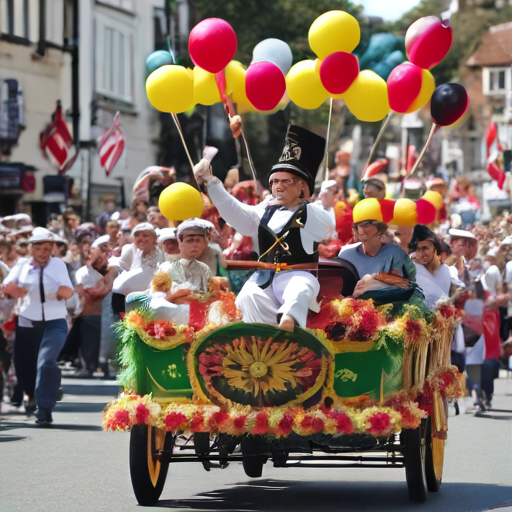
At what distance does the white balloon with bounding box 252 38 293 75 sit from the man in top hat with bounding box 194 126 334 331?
8.40ft

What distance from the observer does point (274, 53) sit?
36.9ft

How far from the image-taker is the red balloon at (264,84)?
10.3 metres

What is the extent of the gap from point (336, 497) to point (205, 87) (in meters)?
3.37

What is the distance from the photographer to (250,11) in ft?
153

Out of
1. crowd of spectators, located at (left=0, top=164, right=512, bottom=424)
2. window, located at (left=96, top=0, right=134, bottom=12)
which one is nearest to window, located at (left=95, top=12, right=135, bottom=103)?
window, located at (left=96, top=0, right=134, bottom=12)

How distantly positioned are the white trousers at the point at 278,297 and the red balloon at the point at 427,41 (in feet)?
10.3

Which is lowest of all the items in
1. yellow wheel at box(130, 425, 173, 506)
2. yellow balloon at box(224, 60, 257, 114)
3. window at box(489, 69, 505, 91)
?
yellow wheel at box(130, 425, 173, 506)

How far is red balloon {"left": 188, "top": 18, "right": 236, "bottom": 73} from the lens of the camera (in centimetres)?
991

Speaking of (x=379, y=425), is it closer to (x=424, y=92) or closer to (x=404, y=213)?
(x=404, y=213)

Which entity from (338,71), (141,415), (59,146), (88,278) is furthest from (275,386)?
(59,146)

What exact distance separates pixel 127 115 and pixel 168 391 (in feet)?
93.6

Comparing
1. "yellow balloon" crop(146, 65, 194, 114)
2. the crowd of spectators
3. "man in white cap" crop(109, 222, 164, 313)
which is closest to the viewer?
"yellow balloon" crop(146, 65, 194, 114)

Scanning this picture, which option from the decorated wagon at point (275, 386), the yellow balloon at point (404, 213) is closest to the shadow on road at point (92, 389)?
the yellow balloon at point (404, 213)

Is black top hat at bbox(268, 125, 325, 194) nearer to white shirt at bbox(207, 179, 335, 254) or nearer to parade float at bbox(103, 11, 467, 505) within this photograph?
white shirt at bbox(207, 179, 335, 254)
